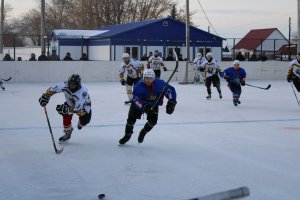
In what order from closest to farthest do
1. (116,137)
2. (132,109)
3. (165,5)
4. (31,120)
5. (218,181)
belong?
(218,181)
(132,109)
(116,137)
(31,120)
(165,5)

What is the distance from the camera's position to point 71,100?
6.59m

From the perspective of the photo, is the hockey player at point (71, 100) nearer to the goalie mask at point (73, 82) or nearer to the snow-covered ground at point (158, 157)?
the goalie mask at point (73, 82)

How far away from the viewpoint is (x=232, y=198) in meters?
2.24

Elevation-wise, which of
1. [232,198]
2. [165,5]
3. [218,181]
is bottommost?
[218,181]

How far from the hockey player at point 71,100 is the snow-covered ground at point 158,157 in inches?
12.6

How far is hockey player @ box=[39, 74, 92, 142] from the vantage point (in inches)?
252

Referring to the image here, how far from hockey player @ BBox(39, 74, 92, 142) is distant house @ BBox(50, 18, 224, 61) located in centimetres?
1829

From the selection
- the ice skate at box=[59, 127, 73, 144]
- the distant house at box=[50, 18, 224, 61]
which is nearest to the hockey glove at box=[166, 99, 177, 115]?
the ice skate at box=[59, 127, 73, 144]

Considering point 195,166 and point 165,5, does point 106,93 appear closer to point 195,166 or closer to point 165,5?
point 195,166

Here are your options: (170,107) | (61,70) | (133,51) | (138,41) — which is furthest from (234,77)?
(138,41)

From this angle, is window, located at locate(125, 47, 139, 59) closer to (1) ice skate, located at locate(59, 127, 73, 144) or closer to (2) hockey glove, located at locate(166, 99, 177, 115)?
(1) ice skate, located at locate(59, 127, 73, 144)

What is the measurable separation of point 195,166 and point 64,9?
48298mm

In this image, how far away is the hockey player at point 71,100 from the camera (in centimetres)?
639

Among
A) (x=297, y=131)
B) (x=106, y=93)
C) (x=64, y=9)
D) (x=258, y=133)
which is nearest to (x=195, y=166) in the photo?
(x=258, y=133)
